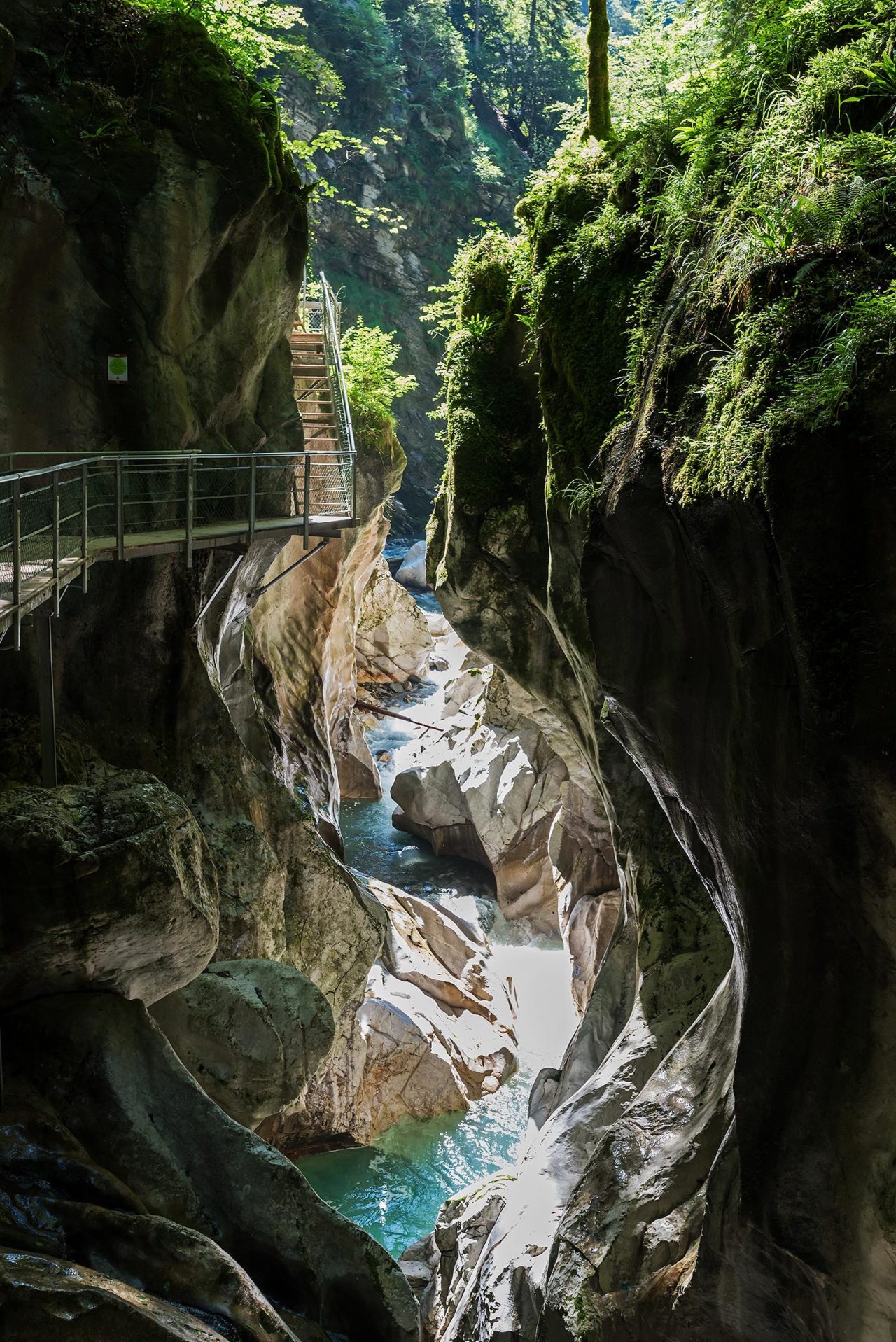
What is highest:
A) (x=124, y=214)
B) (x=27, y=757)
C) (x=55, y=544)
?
(x=124, y=214)

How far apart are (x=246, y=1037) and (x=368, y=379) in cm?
1426

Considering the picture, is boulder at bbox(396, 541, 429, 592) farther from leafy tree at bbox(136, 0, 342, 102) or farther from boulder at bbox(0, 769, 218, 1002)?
boulder at bbox(0, 769, 218, 1002)

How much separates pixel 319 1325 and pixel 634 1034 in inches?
169

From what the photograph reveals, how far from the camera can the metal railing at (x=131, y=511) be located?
795cm

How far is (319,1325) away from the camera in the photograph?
8.54 m

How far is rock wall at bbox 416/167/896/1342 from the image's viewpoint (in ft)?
19.4

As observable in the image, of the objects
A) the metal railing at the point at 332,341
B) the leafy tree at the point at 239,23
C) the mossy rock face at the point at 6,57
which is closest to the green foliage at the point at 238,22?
the leafy tree at the point at 239,23

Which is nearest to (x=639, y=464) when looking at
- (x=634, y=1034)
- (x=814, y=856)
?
(x=814, y=856)

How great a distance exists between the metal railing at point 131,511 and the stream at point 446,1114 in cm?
976

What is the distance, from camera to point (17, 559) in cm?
776

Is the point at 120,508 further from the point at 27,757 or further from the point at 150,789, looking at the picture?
the point at 150,789

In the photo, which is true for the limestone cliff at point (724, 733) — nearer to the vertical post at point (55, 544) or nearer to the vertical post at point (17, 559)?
the vertical post at point (55, 544)

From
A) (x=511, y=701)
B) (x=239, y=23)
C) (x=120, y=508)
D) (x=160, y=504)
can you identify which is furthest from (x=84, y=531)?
(x=511, y=701)

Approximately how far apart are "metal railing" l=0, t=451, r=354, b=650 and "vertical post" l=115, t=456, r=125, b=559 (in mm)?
13
